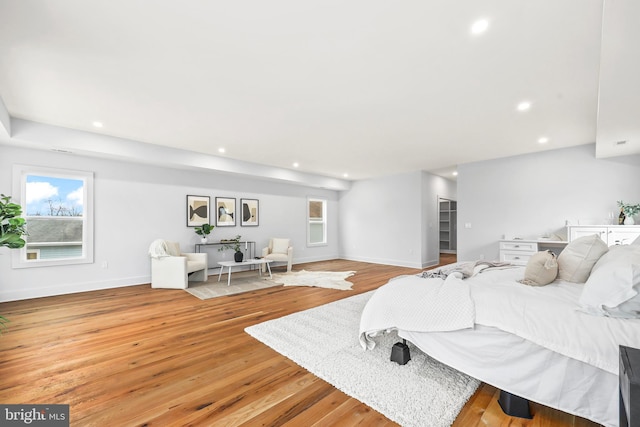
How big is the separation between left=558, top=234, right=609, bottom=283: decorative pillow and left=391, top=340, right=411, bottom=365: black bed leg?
1.40m

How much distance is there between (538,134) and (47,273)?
815 cm

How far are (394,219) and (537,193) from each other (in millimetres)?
3252

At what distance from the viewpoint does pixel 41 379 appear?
209 cm

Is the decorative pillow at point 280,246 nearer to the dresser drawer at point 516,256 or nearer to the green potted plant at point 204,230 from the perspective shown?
the green potted plant at point 204,230

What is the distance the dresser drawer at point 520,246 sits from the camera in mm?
4988

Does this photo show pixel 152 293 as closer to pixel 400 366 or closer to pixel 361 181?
pixel 400 366

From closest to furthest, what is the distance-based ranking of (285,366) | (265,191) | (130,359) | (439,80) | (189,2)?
(189,2) < (285,366) < (130,359) < (439,80) < (265,191)

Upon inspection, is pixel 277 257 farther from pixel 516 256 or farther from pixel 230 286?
pixel 516 256

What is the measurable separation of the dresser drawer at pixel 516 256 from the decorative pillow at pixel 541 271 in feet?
10.8

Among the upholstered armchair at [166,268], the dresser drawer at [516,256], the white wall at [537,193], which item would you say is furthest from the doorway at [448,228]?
the upholstered armchair at [166,268]

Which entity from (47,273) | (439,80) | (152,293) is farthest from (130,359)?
(439,80)

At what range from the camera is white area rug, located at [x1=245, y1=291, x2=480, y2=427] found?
5.58ft

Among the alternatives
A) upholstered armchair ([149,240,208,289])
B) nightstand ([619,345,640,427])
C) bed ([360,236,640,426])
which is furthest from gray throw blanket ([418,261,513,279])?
upholstered armchair ([149,240,208,289])

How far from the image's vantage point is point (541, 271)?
7.10ft
